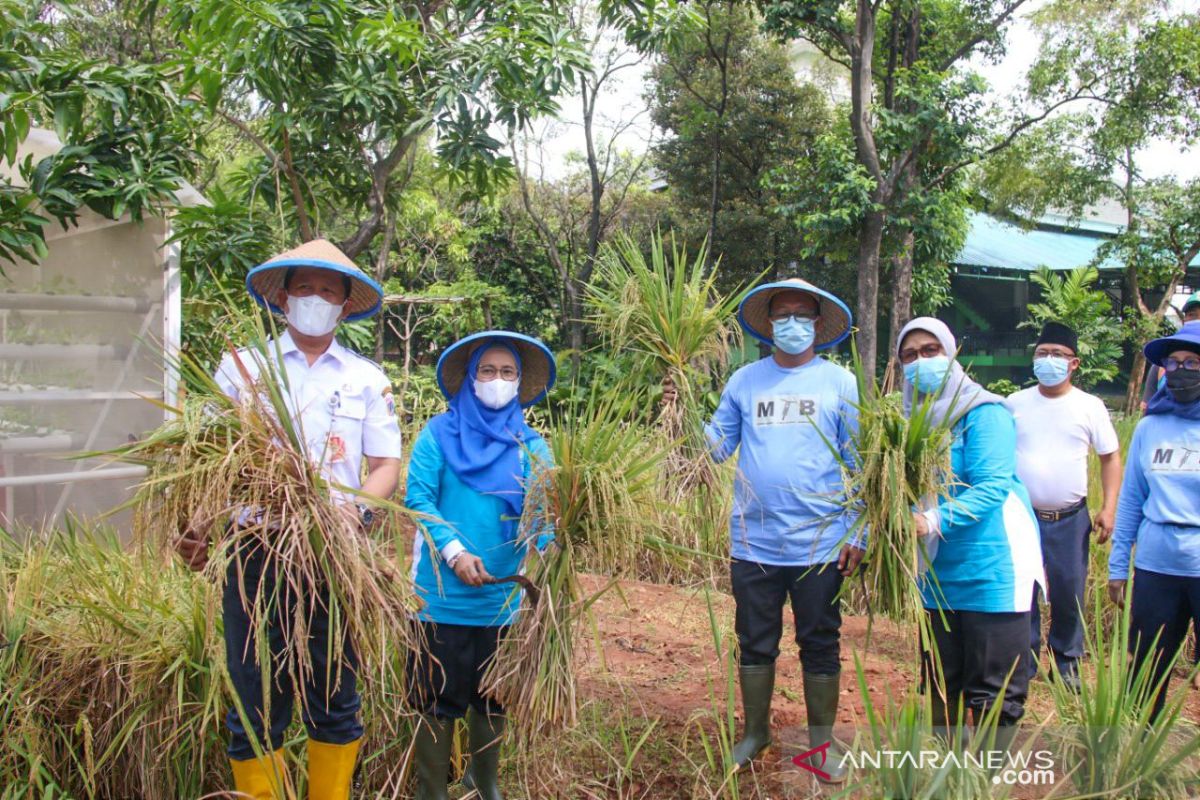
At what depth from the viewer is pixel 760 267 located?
1460cm

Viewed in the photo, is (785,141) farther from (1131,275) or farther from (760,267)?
(1131,275)

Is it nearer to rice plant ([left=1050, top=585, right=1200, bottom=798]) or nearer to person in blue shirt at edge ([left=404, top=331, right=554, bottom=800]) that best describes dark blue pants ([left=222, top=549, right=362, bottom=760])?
person in blue shirt at edge ([left=404, top=331, right=554, bottom=800])

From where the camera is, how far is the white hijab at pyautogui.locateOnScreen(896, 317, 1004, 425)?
290 centimetres

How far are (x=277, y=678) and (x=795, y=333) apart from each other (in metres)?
1.87

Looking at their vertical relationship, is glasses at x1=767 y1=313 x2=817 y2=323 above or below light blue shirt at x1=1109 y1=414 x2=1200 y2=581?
above

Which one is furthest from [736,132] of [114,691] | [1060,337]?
[114,691]

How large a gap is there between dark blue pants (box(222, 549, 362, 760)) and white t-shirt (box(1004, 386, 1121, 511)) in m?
2.90

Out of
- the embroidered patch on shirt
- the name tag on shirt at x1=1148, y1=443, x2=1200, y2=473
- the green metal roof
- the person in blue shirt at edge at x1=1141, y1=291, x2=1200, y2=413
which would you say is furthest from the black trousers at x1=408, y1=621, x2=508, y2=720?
the green metal roof

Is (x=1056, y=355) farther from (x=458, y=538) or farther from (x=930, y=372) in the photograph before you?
(x=458, y=538)

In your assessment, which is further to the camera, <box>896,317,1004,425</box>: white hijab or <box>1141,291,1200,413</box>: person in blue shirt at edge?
<box>1141,291,1200,413</box>: person in blue shirt at edge

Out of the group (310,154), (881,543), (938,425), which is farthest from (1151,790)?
(310,154)

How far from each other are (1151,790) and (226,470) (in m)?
2.16

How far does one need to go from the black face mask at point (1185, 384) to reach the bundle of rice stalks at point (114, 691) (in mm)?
3154

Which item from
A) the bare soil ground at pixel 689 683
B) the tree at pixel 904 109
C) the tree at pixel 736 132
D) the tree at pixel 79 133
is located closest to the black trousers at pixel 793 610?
the bare soil ground at pixel 689 683
